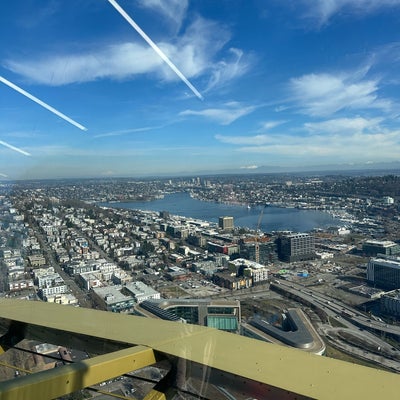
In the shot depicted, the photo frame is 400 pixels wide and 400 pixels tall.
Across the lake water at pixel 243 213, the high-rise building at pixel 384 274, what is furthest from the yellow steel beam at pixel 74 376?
the lake water at pixel 243 213

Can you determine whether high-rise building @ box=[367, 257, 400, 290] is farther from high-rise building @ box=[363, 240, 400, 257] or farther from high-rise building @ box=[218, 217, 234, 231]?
high-rise building @ box=[218, 217, 234, 231]

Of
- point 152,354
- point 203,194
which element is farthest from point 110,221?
point 203,194

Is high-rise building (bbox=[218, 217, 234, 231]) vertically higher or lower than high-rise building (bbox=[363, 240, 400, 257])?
higher

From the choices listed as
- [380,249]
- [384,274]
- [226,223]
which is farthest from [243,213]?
[384,274]

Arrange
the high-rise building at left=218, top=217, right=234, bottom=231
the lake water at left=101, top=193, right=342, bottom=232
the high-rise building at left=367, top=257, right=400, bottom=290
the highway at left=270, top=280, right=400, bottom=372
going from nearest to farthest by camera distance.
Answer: the highway at left=270, top=280, right=400, bottom=372
the high-rise building at left=367, top=257, right=400, bottom=290
the high-rise building at left=218, top=217, right=234, bottom=231
the lake water at left=101, top=193, right=342, bottom=232

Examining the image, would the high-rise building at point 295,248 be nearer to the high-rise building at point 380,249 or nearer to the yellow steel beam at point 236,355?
the high-rise building at point 380,249

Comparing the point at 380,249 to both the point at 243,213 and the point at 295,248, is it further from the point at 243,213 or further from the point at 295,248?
the point at 243,213

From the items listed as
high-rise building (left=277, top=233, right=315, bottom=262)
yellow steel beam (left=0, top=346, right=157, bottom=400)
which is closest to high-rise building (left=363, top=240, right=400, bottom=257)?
high-rise building (left=277, top=233, right=315, bottom=262)

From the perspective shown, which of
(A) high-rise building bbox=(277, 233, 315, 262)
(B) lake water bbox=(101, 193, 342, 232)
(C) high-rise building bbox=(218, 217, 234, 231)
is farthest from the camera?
(B) lake water bbox=(101, 193, 342, 232)
